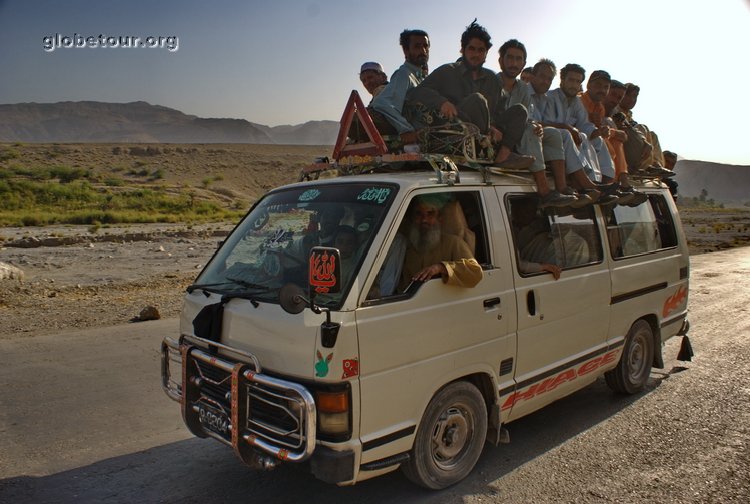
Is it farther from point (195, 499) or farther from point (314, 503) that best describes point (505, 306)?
point (195, 499)

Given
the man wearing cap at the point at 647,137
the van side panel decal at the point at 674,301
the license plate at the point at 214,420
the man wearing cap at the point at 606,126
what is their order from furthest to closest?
the man wearing cap at the point at 647,137
the van side panel decal at the point at 674,301
the man wearing cap at the point at 606,126
the license plate at the point at 214,420

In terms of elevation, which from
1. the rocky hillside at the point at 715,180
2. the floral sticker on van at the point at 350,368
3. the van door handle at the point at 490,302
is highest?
the rocky hillside at the point at 715,180

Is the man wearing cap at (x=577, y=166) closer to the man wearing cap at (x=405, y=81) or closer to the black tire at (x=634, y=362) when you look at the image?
the man wearing cap at (x=405, y=81)

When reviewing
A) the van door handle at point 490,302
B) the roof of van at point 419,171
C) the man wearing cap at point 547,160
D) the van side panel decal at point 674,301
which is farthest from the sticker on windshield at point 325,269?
the van side panel decal at point 674,301

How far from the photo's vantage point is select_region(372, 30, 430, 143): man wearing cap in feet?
15.9

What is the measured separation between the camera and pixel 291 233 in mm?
4004

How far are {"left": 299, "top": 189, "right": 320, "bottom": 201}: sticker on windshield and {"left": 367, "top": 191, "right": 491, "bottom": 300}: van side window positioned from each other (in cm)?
72

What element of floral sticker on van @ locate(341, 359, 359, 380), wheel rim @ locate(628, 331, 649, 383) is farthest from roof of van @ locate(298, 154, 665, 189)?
wheel rim @ locate(628, 331, 649, 383)

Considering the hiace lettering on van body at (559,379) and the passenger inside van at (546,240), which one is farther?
the passenger inside van at (546,240)

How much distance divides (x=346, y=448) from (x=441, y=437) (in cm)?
86

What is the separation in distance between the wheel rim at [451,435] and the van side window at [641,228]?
2248 millimetres

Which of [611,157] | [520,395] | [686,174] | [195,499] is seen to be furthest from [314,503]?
[686,174]

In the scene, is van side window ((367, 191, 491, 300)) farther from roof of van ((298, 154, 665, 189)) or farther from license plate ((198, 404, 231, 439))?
license plate ((198, 404, 231, 439))

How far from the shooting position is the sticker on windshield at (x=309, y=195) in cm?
411
